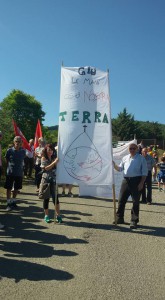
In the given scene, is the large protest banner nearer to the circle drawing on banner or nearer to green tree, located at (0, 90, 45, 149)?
the circle drawing on banner

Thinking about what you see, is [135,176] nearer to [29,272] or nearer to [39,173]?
[39,173]

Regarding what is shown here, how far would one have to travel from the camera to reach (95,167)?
24.3ft

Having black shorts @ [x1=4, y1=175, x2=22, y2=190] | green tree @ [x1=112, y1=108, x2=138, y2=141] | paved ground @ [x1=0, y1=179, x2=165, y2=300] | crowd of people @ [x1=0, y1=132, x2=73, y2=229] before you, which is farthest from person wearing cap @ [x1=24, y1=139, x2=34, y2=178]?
green tree @ [x1=112, y1=108, x2=138, y2=141]

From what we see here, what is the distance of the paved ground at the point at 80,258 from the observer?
13.5 ft

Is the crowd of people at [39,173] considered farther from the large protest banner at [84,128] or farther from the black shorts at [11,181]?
the large protest banner at [84,128]

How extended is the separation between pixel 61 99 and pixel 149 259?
390 cm

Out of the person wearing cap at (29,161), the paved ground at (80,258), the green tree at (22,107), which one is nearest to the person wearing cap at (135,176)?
the paved ground at (80,258)

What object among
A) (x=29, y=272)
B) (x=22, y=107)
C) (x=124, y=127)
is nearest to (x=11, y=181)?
(x=29, y=272)

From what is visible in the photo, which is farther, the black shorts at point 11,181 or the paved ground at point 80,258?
the black shorts at point 11,181

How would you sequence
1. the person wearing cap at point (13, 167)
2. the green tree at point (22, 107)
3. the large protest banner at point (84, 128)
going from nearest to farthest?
1. the large protest banner at point (84, 128)
2. the person wearing cap at point (13, 167)
3. the green tree at point (22, 107)

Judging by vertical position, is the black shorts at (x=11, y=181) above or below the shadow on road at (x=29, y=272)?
above

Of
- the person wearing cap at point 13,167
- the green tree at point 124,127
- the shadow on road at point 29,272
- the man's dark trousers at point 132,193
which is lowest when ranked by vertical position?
the shadow on road at point 29,272

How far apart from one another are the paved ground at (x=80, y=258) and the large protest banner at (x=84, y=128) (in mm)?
1188

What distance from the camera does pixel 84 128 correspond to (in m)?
7.38
